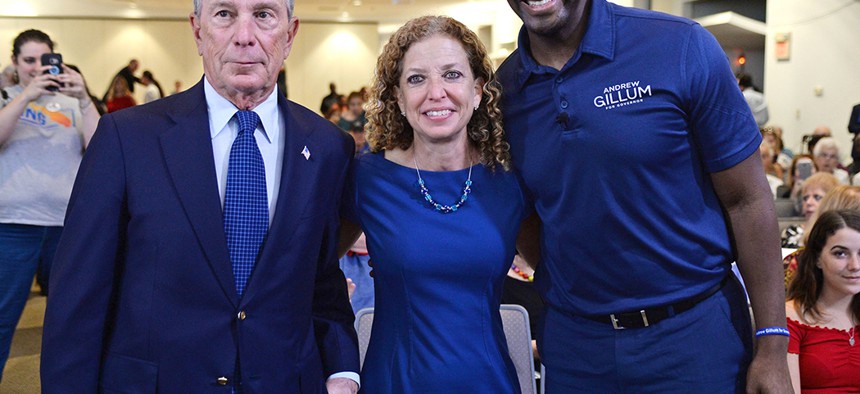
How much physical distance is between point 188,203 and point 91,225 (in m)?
0.18

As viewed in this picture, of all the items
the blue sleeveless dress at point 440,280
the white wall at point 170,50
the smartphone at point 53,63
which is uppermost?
the white wall at point 170,50

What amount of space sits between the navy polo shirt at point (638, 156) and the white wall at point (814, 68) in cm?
1046

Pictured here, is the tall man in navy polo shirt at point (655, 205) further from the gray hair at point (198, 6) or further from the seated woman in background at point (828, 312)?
the seated woman in background at point (828, 312)

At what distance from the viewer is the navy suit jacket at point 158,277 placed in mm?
1669

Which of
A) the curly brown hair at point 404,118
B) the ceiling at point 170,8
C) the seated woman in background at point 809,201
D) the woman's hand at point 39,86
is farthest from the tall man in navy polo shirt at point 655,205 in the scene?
the ceiling at point 170,8

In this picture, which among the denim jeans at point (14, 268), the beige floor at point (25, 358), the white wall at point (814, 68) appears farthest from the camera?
the white wall at point (814, 68)

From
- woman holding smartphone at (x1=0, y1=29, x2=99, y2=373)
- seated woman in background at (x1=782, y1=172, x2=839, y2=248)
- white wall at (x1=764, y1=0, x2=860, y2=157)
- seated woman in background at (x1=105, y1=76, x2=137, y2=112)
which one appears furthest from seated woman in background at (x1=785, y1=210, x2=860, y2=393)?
seated woman in background at (x1=105, y1=76, x2=137, y2=112)

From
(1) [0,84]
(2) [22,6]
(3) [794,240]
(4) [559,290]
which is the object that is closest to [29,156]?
(1) [0,84]

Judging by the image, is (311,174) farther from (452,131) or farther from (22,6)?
(22,6)

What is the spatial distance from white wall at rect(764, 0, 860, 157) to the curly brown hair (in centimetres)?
1040

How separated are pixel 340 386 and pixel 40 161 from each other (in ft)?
9.96

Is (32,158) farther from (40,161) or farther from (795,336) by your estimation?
(795,336)

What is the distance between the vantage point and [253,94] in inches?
70.5

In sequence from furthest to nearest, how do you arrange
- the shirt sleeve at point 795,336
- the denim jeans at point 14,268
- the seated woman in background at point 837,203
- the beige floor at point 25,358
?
the beige floor at point 25,358 → the denim jeans at point 14,268 → the seated woman in background at point 837,203 → the shirt sleeve at point 795,336
